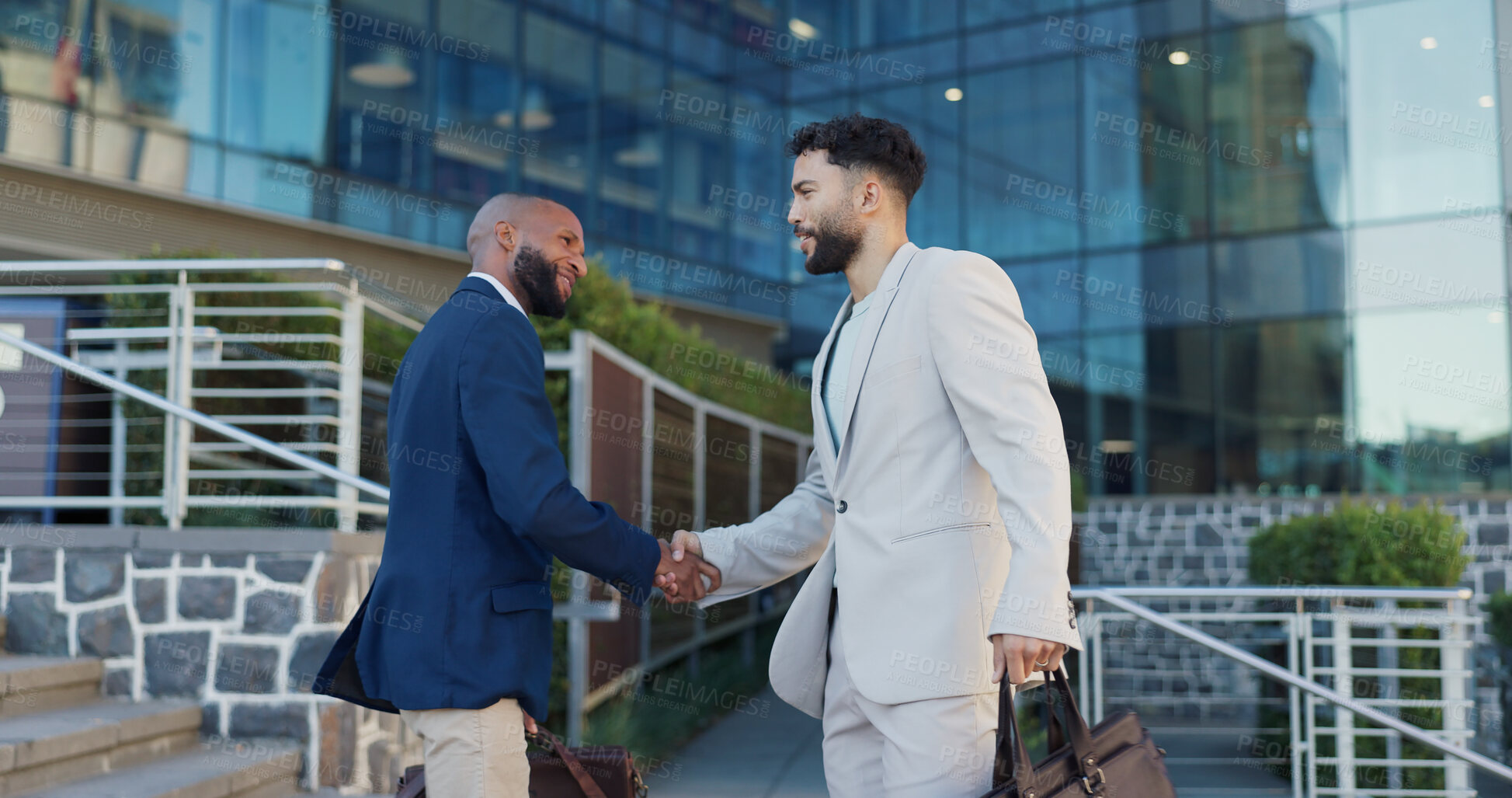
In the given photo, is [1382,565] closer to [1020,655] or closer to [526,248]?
[1020,655]

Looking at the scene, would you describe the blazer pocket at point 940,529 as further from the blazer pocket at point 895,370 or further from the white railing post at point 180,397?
the white railing post at point 180,397

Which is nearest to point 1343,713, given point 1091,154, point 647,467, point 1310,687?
point 1310,687

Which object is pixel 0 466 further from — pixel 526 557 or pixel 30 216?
pixel 30 216

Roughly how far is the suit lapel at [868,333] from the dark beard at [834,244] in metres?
0.13

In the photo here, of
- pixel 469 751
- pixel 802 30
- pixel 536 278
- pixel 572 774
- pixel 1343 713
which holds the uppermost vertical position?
pixel 802 30

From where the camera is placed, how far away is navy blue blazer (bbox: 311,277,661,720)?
2.39m

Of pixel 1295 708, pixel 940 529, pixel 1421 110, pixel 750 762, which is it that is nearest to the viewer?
pixel 940 529

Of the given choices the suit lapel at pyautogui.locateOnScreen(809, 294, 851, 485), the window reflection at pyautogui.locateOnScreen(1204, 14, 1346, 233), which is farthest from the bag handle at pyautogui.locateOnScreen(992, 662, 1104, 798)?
the window reflection at pyautogui.locateOnScreen(1204, 14, 1346, 233)

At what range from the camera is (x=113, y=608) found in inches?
195

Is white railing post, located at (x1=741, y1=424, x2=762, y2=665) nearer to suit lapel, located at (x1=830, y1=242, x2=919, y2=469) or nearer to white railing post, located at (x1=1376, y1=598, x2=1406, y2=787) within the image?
white railing post, located at (x1=1376, y1=598, x2=1406, y2=787)

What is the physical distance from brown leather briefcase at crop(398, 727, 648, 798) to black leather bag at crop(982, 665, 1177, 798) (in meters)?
0.91

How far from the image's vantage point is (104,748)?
438cm

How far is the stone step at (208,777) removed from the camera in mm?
4082

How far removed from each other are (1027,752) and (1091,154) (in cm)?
1514
